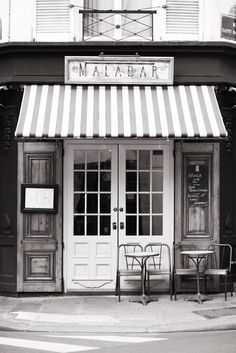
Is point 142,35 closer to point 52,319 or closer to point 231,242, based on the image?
point 231,242

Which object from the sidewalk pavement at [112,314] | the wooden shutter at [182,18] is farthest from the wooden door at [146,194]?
the wooden shutter at [182,18]

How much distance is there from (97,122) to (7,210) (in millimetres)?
2426

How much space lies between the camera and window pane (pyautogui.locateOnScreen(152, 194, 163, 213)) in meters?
12.1

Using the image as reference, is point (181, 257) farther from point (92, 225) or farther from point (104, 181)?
point (104, 181)

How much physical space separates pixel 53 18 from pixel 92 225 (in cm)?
379

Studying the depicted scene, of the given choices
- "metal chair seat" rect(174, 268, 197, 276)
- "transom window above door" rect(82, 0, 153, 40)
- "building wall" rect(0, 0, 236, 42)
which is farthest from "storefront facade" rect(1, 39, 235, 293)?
"metal chair seat" rect(174, 268, 197, 276)

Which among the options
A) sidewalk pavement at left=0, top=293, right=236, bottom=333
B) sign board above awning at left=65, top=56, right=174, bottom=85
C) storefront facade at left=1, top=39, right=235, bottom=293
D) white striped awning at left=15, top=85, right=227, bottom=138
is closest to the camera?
sidewalk pavement at left=0, top=293, right=236, bottom=333

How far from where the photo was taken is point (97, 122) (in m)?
11.1

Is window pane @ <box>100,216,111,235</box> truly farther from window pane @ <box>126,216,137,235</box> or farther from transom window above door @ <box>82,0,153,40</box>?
transom window above door @ <box>82,0,153,40</box>

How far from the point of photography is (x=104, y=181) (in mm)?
12055

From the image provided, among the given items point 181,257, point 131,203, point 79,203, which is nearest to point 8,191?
point 79,203

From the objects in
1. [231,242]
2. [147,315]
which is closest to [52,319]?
[147,315]

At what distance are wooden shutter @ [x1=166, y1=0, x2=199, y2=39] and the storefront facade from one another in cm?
47

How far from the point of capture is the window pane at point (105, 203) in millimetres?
12039
